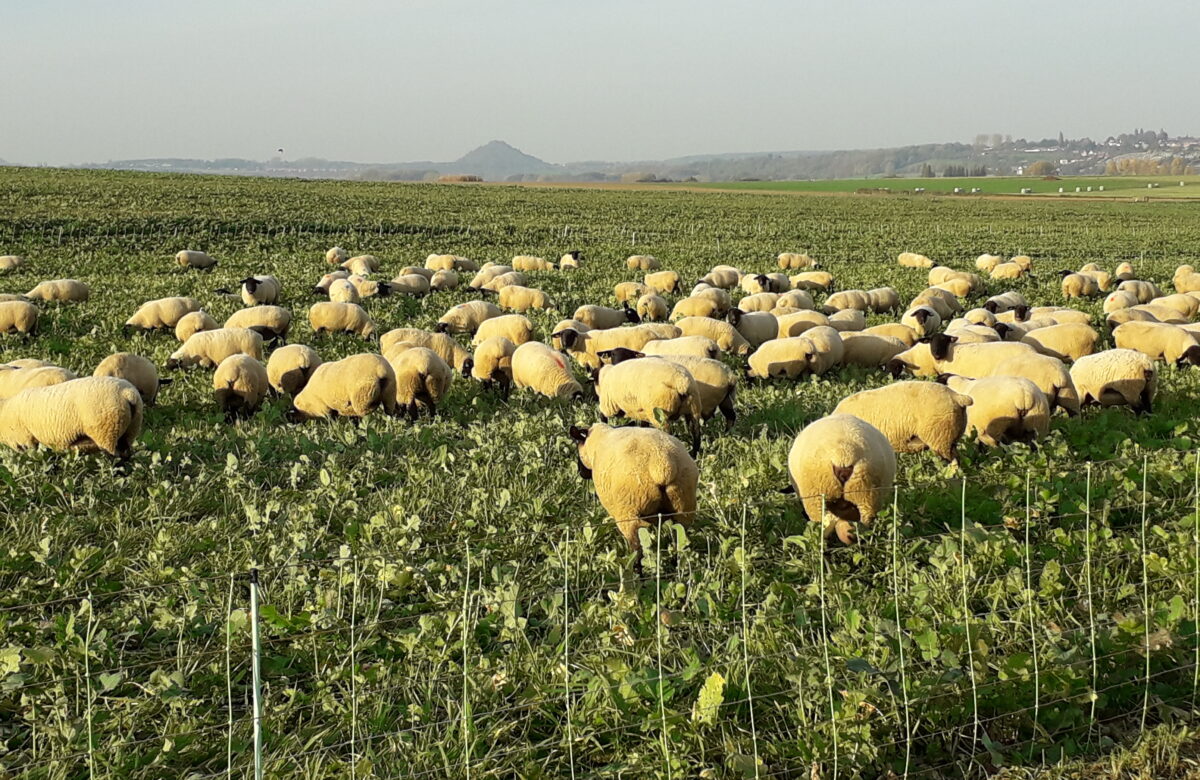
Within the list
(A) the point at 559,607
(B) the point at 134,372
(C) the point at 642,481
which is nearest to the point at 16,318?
(B) the point at 134,372

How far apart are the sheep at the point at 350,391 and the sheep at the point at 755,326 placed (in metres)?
6.26

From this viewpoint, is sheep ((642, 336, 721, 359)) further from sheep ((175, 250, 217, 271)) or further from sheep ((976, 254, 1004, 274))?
sheep ((976, 254, 1004, 274))

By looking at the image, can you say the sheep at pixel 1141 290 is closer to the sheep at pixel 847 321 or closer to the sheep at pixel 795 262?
the sheep at pixel 847 321

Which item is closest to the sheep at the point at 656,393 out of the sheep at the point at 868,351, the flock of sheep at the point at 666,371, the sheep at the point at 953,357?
the flock of sheep at the point at 666,371

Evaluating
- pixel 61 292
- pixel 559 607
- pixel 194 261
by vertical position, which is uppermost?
pixel 194 261

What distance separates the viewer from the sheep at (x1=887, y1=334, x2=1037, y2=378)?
34.6 ft

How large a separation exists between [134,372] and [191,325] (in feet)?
13.3

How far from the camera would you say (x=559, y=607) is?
17.3 ft

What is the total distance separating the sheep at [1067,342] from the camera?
12023mm

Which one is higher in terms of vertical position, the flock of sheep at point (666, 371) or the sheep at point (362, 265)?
the sheep at point (362, 265)

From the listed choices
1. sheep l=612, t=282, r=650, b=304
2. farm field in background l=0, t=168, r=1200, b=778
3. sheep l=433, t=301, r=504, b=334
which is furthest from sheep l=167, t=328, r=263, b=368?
sheep l=612, t=282, r=650, b=304

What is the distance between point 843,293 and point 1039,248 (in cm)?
2017

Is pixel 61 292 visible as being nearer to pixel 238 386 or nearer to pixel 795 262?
pixel 238 386

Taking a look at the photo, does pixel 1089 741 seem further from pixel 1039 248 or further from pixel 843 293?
pixel 1039 248
